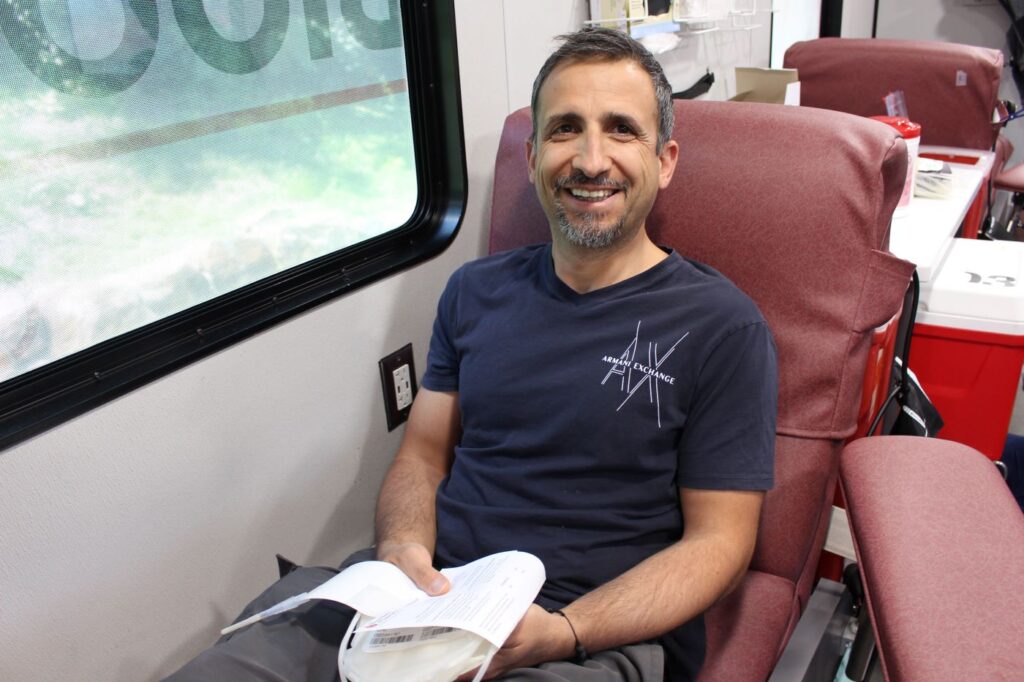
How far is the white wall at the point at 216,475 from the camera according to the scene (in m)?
1.13

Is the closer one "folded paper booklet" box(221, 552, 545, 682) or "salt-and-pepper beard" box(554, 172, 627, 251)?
"folded paper booklet" box(221, 552, 545, 682)

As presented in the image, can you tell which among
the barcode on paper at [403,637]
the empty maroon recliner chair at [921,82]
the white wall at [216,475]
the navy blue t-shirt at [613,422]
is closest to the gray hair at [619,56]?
the navy blue t-shirt at [613,422]

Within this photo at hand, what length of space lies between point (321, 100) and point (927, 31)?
4345 millimetres

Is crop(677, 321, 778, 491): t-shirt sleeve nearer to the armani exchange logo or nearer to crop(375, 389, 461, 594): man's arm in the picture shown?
the armani exchange logo

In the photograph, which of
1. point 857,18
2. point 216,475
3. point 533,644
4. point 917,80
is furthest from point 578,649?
point 857,18

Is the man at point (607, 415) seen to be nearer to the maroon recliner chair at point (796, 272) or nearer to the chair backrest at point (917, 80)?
the maroon recliner chair at point (796, 272)

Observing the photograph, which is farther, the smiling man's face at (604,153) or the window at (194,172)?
the smiling man's face at (604,153)

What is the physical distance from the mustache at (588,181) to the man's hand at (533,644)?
0.62m

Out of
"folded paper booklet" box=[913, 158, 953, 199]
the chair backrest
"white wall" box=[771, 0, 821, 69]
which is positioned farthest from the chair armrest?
"white wall" box=[771, 0, 821, 69]

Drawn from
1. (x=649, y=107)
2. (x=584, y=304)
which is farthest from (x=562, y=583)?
(x=649, y=107)

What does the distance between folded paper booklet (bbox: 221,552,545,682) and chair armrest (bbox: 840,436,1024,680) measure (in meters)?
0.40

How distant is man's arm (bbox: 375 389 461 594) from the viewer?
1.22 meters

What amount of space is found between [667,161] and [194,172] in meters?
0.75

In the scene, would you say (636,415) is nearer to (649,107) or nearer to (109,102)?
(649,107)
